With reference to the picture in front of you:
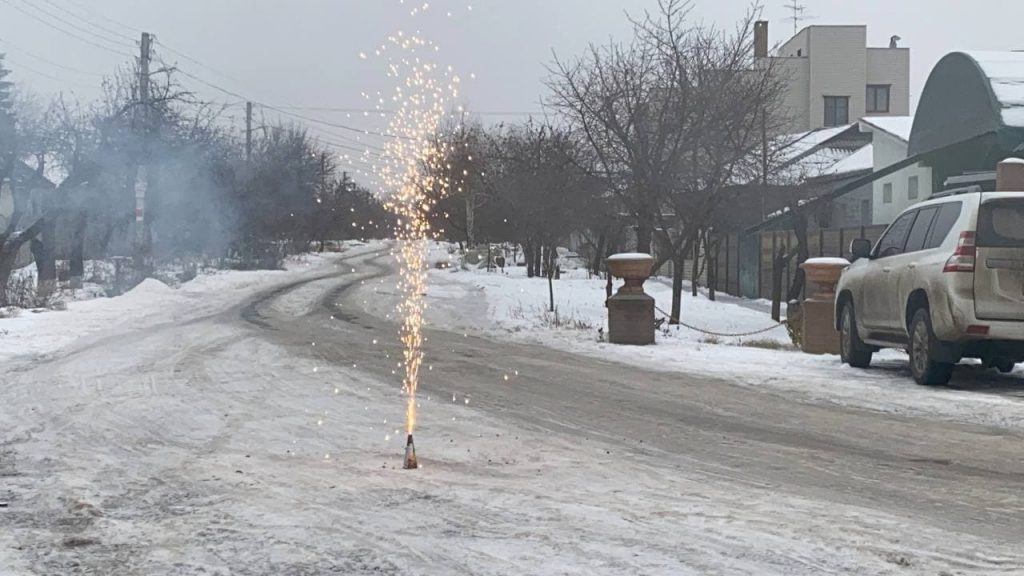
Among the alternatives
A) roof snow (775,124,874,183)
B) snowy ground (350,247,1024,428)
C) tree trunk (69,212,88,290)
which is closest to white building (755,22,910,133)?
roof snow (775,124,874,183)

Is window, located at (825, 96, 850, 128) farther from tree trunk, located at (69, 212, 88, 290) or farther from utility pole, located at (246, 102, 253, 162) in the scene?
tree trunk, located at (69, 212, 88, 290)

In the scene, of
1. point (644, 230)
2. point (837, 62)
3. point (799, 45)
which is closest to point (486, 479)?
point (644, 230)

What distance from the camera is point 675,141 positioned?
16.9 m

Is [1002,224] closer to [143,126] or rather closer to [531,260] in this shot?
[143,126]

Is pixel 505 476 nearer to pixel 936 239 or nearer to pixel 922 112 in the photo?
pixel 936 239

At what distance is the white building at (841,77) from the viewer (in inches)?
2256

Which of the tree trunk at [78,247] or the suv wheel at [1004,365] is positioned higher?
the tree trunk at [78,247]

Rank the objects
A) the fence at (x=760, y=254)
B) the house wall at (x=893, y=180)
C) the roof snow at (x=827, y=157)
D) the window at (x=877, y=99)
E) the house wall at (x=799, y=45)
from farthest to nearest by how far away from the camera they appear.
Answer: the window at (x=877, y=99) → the house wall at (x=799, y=45) → the roof snow at (x=827, y=157) → the house wall at (x=893, y=180) → the fence at (x=760, y=254)

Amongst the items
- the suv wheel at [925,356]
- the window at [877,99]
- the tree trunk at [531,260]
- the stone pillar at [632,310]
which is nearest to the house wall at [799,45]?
the window at [877,99]

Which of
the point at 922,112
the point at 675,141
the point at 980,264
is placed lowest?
the point at 980,264

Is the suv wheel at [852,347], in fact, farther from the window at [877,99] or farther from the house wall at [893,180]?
the window at [877,99]

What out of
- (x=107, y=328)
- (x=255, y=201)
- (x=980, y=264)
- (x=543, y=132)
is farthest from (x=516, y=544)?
(x=255, y=201)

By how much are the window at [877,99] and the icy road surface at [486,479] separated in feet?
179

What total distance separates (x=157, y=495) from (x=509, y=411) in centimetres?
341
